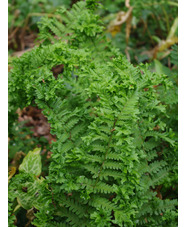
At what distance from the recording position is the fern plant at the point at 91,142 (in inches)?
66.2

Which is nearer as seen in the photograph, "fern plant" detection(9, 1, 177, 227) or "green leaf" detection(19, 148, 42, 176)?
"fern plant" detection(9, 1, 177, 227)

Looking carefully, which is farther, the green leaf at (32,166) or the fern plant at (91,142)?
the green leaf at (32,166)

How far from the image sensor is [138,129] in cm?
204

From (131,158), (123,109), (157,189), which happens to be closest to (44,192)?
(131,158)

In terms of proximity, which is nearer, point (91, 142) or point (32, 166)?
point (91, 142)

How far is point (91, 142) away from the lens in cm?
181

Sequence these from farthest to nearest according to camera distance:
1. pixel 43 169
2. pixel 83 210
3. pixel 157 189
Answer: pixel 43 169 < pixel 157 189 < pixel 83 210

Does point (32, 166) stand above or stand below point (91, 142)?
below

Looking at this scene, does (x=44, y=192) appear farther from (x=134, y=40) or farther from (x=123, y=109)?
(x=134, y=40)

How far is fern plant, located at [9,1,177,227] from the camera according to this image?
5.52ft
